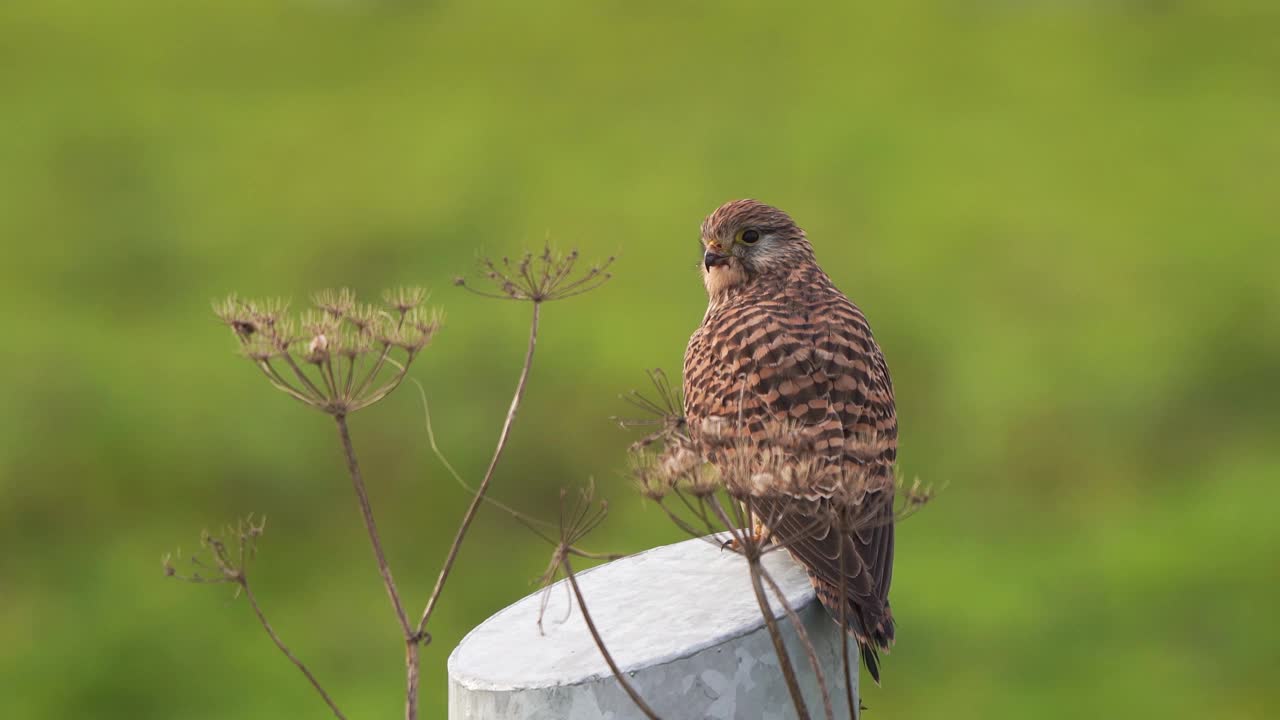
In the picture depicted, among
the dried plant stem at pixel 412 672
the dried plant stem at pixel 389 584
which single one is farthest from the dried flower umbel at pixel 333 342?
the dried plant stem at pixel 412 672

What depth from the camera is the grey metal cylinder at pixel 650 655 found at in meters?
2.97

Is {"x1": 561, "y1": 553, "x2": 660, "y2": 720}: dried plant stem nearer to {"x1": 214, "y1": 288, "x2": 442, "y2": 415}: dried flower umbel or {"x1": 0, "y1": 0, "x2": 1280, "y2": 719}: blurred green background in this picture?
{"x1": 214, "y1": 288, "x2": 442, "y2": 415}: dried flower umbel

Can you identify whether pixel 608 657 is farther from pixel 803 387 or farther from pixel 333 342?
pixel 803 387

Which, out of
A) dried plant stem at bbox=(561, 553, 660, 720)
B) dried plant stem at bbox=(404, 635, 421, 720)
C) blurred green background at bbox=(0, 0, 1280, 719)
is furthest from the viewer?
blurred green background at bbox=(0, 0, 1280, 719)

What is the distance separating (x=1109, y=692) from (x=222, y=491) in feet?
27.1

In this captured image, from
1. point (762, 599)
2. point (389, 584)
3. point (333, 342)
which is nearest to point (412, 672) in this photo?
point (389, 584)

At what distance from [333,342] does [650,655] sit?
0.90m

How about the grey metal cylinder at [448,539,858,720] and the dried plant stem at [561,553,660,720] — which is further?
the grey metal cylinder at [448,539,858,720]

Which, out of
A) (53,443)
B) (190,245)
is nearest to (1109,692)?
(53,443)

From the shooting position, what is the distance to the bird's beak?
5180 millimetres

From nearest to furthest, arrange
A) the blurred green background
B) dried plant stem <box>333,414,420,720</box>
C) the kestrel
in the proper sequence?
dried plant stem <box>333,414,420,720</box>, the kestrel, the blurred green background

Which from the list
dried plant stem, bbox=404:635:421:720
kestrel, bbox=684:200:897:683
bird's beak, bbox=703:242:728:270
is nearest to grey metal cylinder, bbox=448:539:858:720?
dried plant stem, bbox=404:635:421:720

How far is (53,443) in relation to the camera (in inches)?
594

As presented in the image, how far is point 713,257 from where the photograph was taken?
17.0 feet
